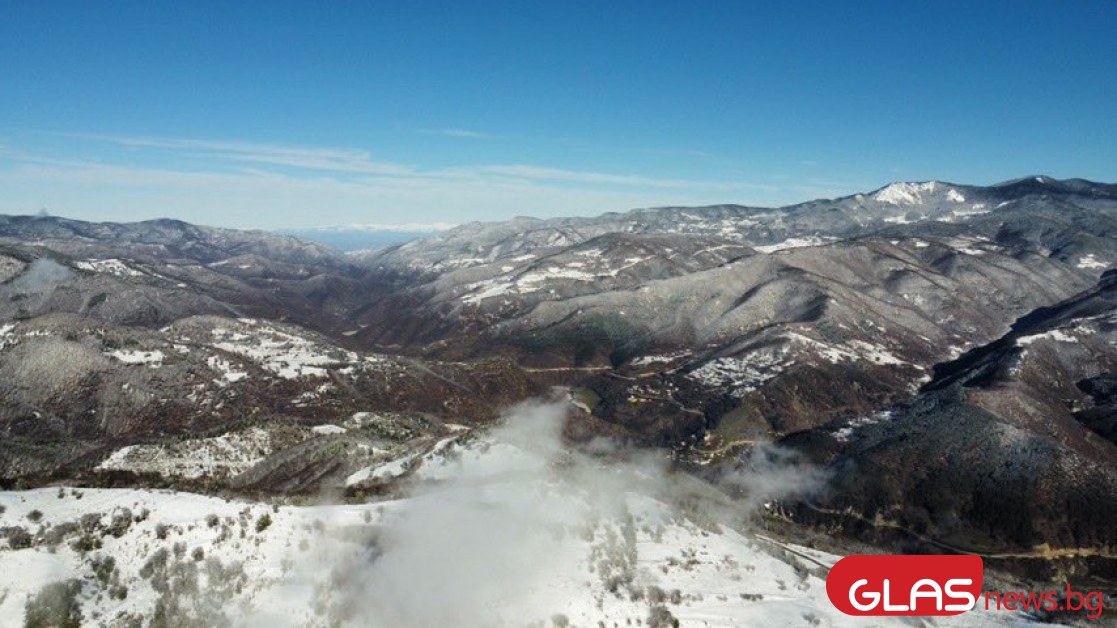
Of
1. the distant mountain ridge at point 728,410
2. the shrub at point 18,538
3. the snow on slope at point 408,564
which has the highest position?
the shrub at point 18,538

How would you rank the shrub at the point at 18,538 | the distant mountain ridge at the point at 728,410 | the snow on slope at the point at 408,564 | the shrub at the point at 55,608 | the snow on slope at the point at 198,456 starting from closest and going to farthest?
the shrub at the point at 55,608 < the snow on slope at the point at 408,564 < the shrub at the point at 18,538 < the snow on slope at the point at 198,456 < the distant mountain ridge at the point at 728,410

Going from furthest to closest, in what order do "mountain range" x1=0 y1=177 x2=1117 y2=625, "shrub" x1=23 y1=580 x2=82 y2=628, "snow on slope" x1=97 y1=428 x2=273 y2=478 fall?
"mountain range" x1=0 y1=177 x2=1117 y2=625, "snow on slope" x1=97 y1=428 x2=273 y2=478, "shrub" x1=23 y1=580 x2=82 y2=628

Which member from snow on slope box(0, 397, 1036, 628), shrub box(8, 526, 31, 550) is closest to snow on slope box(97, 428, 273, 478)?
snow on slope box(0, 397, 1036, 628)

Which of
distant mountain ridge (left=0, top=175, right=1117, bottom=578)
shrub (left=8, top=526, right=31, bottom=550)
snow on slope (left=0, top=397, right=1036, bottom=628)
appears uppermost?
shrub (left=8, top=526, right=31, bottom=550)

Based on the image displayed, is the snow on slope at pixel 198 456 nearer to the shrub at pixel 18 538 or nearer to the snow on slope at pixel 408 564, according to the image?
the snow on slope at pixel 408 564

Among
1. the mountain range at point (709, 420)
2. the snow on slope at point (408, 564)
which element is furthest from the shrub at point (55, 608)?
the mountain range at point (709, 420)

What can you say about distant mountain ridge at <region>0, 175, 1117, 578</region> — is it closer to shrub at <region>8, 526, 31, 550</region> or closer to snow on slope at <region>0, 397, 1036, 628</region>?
shrub at <region>8, 526, 31, 550</region>

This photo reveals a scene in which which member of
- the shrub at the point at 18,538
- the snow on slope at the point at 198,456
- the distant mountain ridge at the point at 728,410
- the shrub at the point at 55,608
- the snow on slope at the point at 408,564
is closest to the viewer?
the shrub at the point at 55,608

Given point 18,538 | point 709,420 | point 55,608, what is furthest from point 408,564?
point 709,420

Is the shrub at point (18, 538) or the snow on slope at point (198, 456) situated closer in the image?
the shrub at point (18, 538)

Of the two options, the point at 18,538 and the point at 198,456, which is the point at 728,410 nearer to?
the point at 198,456
